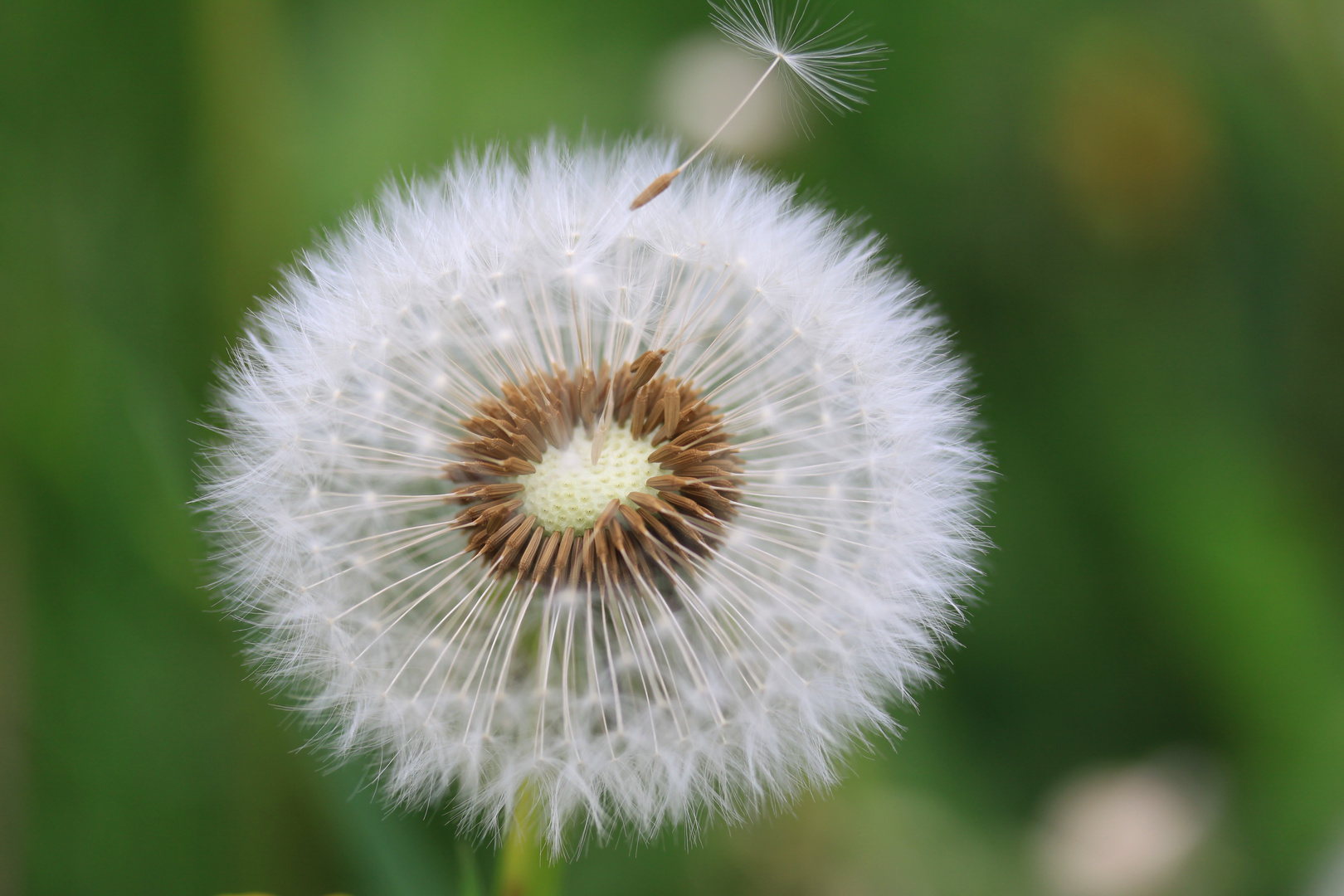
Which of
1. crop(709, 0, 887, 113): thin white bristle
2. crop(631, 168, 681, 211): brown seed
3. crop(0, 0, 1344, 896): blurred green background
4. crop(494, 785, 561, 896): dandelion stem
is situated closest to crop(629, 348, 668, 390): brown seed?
crop(631, 168, 681, 211): brown seed

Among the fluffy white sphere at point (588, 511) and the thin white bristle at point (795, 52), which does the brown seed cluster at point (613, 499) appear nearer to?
the fluffy white sphere at point (588, 511)

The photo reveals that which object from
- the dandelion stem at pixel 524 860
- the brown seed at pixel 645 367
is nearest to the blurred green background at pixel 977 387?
the dandelion stem at pixel 524 860

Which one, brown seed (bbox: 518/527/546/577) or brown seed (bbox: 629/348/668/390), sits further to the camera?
brown seed (bbox: 629/348/668/390)

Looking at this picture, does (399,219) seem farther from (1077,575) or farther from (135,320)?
(1077,575)

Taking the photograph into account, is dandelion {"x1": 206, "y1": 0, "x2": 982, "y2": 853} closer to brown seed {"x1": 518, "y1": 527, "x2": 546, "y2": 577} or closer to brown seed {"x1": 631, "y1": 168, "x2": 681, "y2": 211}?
brown seed {"x1": 518, "y1": 527, "x2": 546, "y2": 577}

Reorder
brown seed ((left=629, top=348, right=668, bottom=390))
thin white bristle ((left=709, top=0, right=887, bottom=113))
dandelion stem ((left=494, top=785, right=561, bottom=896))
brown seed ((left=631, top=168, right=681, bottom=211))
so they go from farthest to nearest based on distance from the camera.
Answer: thin white bristle ((left=709, top=0, right=887, bottom=113)), brown seed ((left=629, top=348, right=668, bottom=390)), brown seed ((left=631, top=168, right=681, bottom=211)), dandelion stem ((left=494, top=785, right=561, bottom=896))

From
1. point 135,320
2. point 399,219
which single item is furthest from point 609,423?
point 135,320
